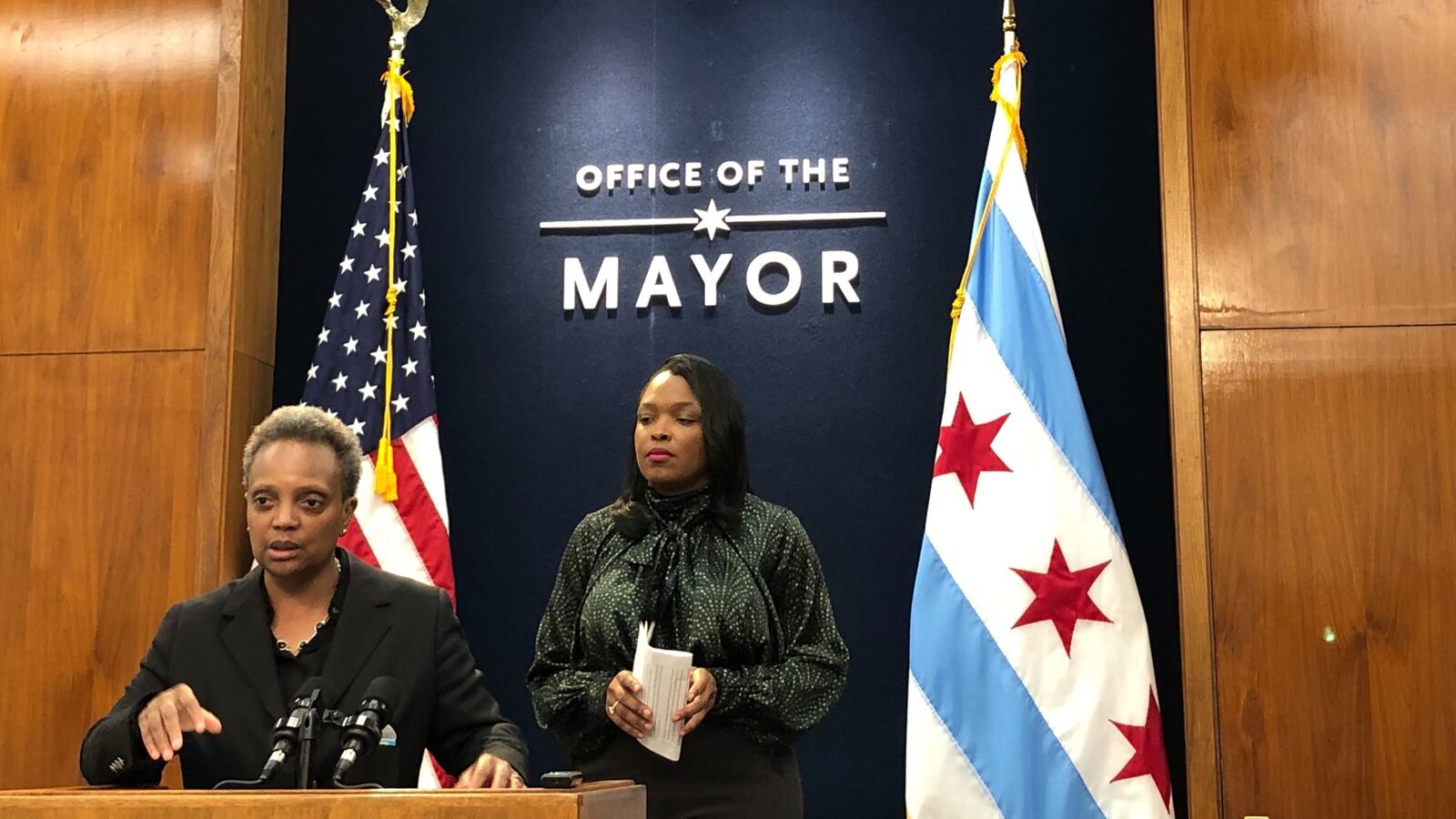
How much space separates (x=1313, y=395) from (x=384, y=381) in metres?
2.45

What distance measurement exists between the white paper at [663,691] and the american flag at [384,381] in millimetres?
1645

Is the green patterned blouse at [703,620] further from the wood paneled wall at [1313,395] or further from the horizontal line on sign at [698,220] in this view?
the horizontal line on sign at [698,220]

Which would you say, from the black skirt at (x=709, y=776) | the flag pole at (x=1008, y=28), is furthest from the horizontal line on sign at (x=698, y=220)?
the black skirt at (x=709, y=776)

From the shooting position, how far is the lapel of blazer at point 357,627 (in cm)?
249

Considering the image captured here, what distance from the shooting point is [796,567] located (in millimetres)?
2980

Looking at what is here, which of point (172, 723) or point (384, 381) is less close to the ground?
point (384, 381)

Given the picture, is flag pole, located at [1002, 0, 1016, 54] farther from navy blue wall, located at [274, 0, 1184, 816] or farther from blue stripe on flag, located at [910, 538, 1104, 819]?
blue stripe on flag, located at [910, 538, 1104, 819]

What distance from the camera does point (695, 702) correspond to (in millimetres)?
2727

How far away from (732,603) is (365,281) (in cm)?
207

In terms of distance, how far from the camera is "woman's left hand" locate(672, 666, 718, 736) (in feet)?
8.95

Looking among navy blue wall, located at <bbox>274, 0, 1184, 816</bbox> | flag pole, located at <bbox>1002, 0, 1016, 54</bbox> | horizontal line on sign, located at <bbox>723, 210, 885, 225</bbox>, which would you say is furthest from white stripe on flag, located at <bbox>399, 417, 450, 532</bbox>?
flag pole, located at <bbox>1002, 0, 1016, 54</bbox>

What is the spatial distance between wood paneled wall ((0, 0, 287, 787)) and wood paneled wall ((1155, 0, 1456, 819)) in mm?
2530

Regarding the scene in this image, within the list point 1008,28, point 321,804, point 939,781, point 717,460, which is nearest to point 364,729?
point 321,804

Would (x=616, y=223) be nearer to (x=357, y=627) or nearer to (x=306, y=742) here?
(x=357, y=627)
